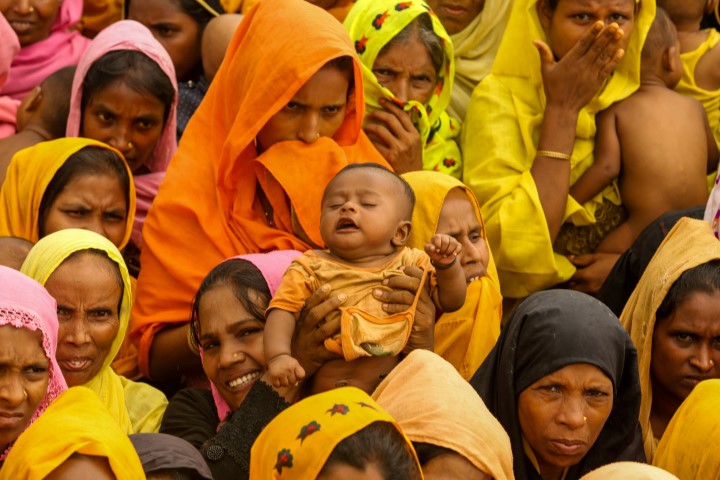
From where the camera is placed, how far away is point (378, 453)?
388 centimetres

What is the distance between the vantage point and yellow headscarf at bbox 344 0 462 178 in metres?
5.88

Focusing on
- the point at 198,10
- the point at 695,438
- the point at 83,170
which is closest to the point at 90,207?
the point at 83,170

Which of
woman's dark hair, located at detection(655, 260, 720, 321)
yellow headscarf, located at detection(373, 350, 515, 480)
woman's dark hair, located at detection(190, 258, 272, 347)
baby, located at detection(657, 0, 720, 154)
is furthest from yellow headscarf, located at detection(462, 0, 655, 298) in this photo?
yellow headscarf, located at detection(373, 350, 515, 480)

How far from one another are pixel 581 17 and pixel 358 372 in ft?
6.26

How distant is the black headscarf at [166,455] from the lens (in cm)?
405

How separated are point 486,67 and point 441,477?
9.06 ft

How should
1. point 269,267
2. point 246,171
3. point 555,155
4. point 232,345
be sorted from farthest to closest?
point 555,155, point 246,171, point 269,267, point 232,345

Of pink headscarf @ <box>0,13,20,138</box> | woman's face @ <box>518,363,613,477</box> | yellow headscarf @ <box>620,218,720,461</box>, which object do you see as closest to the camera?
woman's face @ <box>518,363,613,477</box>

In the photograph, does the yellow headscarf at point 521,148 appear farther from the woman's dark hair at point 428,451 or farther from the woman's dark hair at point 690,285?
the woman's dark hair at point 428,451

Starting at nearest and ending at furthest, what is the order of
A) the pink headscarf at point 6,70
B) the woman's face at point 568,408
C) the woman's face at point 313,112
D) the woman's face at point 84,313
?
the woman's face at point 568,408
the woman's face at point 84,313
the woman's face at point 313,112
the pink headscarf at point 6,70

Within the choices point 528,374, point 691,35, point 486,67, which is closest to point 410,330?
point 528,374

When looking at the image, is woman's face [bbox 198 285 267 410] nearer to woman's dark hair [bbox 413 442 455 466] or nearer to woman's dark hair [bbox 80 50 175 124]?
woman's dark hair [bbox 413 442 455 466]

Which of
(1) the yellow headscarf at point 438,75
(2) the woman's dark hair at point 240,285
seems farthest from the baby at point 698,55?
(2) the woman's dark hair at point 240,285

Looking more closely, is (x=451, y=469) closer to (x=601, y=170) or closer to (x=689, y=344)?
(x=689, y=344)
